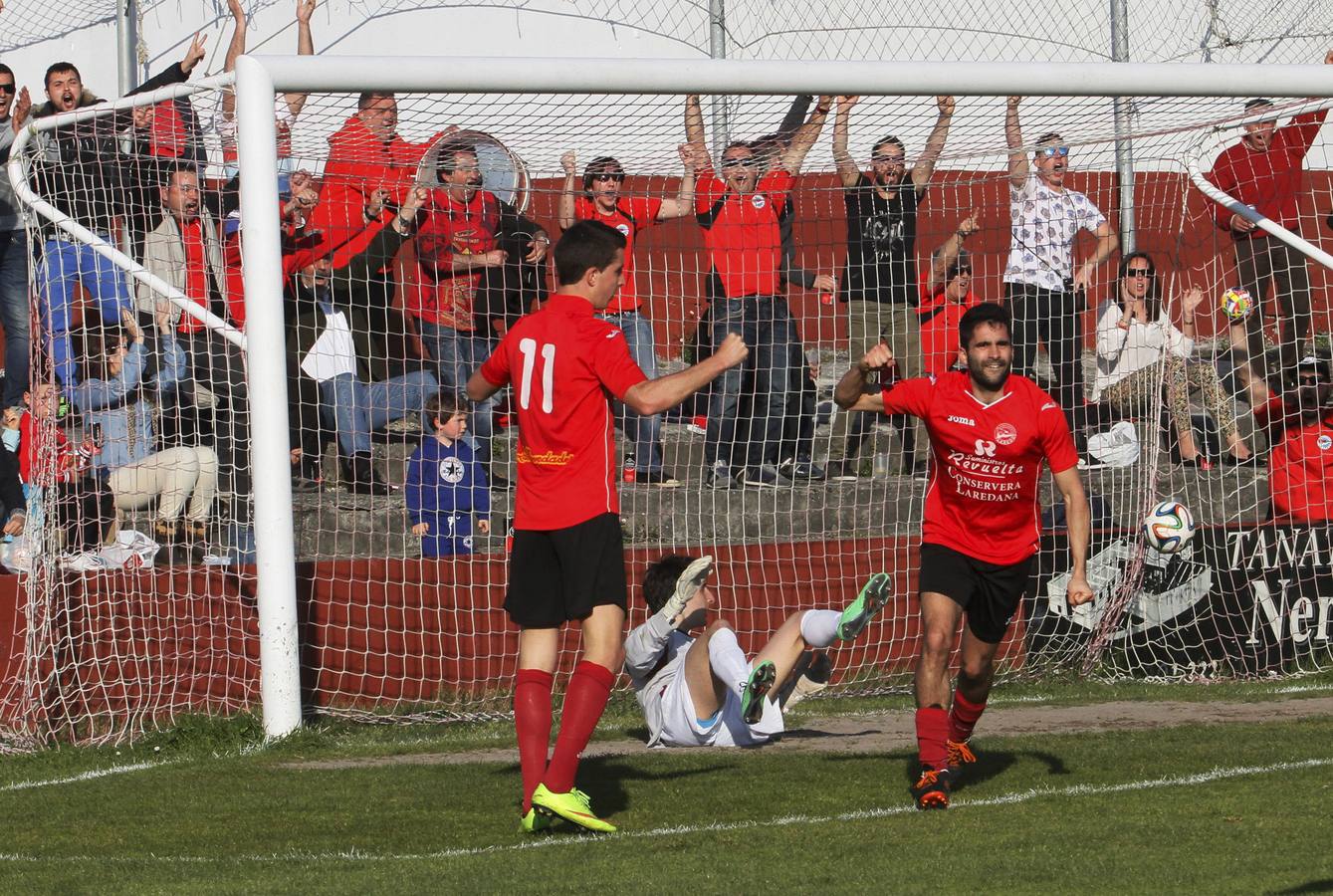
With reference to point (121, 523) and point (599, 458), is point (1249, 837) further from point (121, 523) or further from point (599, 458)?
point (121, 523)

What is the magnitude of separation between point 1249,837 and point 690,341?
21.9 ft

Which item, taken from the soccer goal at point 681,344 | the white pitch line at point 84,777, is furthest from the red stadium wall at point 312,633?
the white pitch line at point 84,777

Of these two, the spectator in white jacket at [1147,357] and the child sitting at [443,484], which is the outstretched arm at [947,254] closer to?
the spectator in white jacket at [1147,357]

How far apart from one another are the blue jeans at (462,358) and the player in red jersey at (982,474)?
403 centimetres

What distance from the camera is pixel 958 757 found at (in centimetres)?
716

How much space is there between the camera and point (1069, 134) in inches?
418

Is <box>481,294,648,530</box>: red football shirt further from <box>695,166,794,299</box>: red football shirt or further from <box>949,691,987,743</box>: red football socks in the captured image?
<box>695,166,794,299</box>: red football shirt

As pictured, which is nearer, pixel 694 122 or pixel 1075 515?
pixel 1075 515

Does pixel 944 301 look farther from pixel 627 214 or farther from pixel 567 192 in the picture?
pixel 567 192

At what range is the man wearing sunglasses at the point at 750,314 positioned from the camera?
11055 millimetres

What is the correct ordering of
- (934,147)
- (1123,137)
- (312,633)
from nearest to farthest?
(312,633), (1123,137), (934,147)

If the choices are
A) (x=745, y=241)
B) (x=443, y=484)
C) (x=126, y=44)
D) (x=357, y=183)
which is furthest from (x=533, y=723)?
(x=126, y=44)

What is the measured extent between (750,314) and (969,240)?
1671mm

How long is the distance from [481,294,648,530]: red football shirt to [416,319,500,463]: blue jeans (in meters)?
4.21
